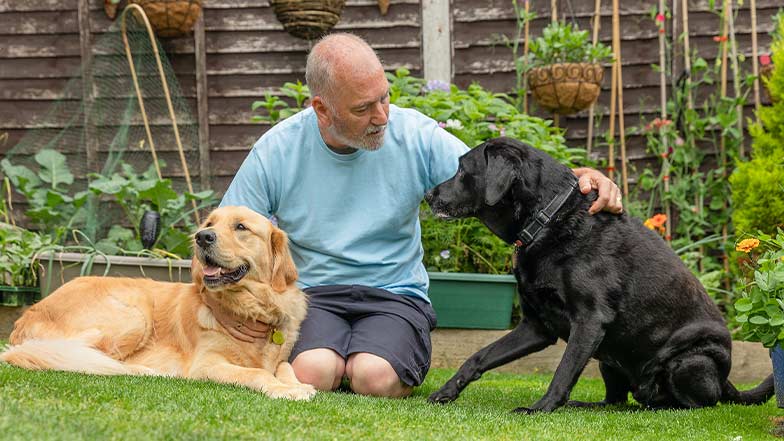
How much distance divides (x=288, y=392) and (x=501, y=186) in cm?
108

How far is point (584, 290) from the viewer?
3404 mm

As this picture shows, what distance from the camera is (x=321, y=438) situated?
250 cm

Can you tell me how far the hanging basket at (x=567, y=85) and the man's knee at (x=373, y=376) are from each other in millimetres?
2962

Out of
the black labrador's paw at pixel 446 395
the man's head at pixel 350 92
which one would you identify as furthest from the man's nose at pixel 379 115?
the black labrador's paw at pixel 446 395

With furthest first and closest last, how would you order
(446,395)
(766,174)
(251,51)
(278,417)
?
(251,51) → (766,174) → (446,395) → (278,417)

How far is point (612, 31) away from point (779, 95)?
1.36 metres

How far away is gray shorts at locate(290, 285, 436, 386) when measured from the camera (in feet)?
12.2

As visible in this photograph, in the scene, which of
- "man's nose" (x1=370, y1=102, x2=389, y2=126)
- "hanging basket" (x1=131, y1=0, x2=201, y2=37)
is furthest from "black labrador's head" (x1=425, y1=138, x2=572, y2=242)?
"hanging basket" (x1=131, y1=0, x2=201, y2=37)

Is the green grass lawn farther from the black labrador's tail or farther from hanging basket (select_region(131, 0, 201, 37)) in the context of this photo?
hanging basket (select_region(131, 0, 201, 37))

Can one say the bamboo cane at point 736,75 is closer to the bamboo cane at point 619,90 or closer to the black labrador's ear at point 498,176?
the bamboo cane at point 619,90

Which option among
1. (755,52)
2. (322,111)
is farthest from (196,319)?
(755,52)

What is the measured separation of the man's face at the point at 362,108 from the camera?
368cm

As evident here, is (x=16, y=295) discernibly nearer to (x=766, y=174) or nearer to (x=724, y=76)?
(x=766, y=174)

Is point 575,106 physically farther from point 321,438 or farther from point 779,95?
point 321,438
